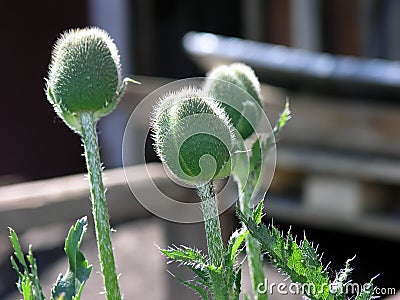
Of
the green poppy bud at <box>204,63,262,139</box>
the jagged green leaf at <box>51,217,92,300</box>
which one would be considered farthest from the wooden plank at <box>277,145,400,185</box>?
the jagged green leaf at <box>51,217,92,300</box>

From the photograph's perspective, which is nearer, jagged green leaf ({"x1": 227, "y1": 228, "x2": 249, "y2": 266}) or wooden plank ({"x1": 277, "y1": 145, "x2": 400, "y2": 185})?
jagged green leaf ({"x1": 227, "y1": 228, "x2": 249, "y2": 266})

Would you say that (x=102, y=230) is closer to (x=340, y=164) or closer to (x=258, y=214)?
(x=258, y=214)

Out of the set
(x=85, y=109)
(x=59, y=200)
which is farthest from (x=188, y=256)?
(x=59, y=200)

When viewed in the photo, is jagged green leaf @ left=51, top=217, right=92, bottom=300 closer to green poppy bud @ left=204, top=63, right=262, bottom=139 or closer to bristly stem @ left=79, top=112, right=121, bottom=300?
bristly stem @ left=79, top=112, right=121, bottom=300

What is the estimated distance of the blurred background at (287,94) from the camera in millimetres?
3090

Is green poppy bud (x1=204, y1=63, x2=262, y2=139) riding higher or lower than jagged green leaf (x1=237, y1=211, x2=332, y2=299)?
higher

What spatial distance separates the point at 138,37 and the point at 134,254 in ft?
6.50

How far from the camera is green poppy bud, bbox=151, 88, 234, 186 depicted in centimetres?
57

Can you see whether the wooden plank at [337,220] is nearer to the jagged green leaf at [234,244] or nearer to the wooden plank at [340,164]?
the wooden plank at [340,164]

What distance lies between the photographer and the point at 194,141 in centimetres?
58

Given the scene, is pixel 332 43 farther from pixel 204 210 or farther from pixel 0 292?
pixel 204 210

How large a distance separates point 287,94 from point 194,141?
2.72 m

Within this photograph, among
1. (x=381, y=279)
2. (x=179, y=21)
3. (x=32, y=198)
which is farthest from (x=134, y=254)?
(x=179, y=21)

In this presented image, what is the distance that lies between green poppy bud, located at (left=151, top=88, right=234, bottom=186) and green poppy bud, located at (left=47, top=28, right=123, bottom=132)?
0.06 metres
